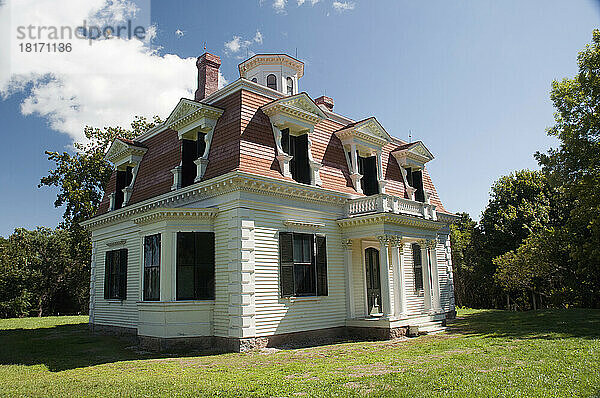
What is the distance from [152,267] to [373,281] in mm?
9459

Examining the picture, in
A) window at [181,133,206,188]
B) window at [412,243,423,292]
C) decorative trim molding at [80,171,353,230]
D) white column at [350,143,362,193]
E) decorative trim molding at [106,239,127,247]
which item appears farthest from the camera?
window at [412,243,423,292]

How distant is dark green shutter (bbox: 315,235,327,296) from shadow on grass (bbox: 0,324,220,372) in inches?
195

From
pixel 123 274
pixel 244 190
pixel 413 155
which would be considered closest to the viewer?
pixel 244 190

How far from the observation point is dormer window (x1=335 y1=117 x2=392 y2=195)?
20.0 meters

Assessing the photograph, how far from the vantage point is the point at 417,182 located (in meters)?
23.9

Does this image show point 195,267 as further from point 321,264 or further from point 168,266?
point 321,264

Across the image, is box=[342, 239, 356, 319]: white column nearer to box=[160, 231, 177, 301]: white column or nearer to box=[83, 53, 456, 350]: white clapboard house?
box=[83, 53, 456, 350]: white clapboard house

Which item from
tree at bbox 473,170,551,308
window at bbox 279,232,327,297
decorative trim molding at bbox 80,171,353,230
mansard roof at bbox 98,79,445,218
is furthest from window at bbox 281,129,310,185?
tree at bbox 473,170,551,308

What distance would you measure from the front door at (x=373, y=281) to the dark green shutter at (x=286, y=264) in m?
4.67

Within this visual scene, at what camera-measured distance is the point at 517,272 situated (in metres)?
34.5

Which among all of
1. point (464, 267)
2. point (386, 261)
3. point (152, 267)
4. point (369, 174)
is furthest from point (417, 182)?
point (464, 267)

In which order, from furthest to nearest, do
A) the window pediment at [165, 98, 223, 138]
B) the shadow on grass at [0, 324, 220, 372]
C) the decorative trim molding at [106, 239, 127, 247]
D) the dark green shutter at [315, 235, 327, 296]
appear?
the decorative trim molding at [106, 239, 127, 247]
the window pediment at [165, 98, 223, 138]
the dark green shutter at [315, 235, 327, 296]
the shadow on grass at [0, 324, 220, 372]

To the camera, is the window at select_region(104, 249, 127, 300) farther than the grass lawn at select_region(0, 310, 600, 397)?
Yes

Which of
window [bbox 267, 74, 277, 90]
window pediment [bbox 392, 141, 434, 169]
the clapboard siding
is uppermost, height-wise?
window [bbox 267, 74, 277, 90]
